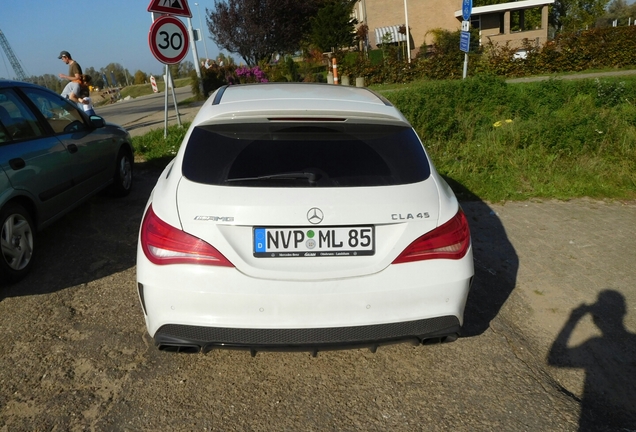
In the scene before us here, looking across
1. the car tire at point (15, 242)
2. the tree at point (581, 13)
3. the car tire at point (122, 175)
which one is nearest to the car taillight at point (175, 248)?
the car tire at point (15, 242)

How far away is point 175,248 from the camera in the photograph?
2.62 meters

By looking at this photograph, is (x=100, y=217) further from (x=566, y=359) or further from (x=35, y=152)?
(x=566, y=359)

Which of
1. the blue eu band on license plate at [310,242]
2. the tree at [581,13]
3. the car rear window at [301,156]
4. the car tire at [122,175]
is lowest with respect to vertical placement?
the tree at [581,13]

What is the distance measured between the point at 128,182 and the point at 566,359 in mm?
5607

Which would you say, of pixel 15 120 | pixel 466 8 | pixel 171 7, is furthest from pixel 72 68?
pixel 466 8

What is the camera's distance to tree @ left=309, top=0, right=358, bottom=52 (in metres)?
33.9

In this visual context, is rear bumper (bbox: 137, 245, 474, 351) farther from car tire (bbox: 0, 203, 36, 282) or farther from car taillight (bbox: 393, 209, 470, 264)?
car tire (bbox: 0, 203, 36, 282)

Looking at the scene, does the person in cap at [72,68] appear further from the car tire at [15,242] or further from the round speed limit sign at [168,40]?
the car tire at [15,242]

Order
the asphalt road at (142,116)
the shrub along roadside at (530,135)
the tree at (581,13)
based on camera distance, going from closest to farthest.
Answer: the shrub along roadside at (530,135)
the asphalt road at (142,116)
the tree at (581,13)

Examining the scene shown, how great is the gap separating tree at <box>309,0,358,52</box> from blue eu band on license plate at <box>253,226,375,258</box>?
33.7m

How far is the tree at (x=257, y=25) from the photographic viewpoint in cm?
3366

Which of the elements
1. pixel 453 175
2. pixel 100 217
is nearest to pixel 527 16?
pixel 453 175

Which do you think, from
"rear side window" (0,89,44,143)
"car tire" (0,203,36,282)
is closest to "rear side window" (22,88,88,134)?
"rear side window" (0,89,44,143)

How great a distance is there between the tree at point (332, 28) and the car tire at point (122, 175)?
96.9 ft
